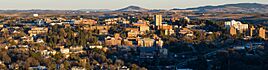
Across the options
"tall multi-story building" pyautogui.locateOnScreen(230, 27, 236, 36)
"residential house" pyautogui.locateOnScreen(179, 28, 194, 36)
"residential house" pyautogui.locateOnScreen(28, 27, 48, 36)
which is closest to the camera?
"residential house" pyautogui.locateOnScreen(28, 27, 48, 36)

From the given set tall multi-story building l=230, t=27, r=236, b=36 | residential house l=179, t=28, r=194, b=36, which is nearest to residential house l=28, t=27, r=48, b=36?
residential house l=179, t=28, r=194, b=36

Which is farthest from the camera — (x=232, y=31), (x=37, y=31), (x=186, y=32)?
(x=232, y=31)

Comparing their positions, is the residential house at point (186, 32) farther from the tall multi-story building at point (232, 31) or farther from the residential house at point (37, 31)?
the residential house at point (37, 31)

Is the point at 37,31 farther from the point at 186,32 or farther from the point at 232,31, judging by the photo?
the point at 232,31

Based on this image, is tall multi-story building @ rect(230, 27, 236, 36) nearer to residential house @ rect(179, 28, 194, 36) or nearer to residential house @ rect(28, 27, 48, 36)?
residential house @ rect(179, 28, 194, 36)

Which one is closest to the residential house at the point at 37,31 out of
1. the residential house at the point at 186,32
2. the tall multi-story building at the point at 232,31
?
the residential house at the point at 186,32

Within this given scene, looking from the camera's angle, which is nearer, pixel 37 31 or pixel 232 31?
pixel 37 31

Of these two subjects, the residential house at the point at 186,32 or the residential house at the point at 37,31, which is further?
the residential house at the point at 186,32

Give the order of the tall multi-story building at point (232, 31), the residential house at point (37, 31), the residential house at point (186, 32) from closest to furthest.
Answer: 1. the residential house at point (37, 31)
2. the residential house at point (186, 32)
3. the tall multi-story building at point (232, 31)

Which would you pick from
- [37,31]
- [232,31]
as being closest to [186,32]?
[232,31]

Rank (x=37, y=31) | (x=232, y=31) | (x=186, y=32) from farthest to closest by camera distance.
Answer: (x=232, y=31) < (x=186, y=32) < (x=37, y=31)

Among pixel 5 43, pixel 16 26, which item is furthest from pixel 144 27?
pixel 5 43
